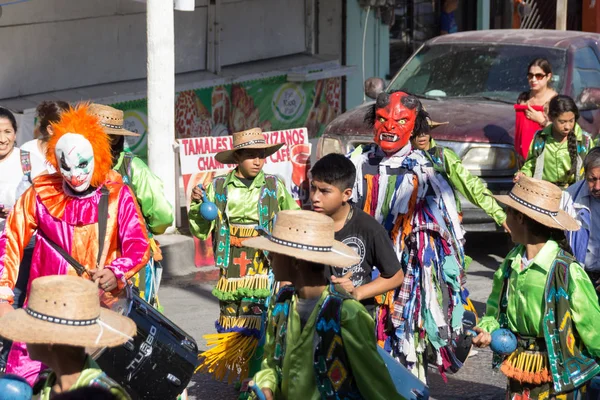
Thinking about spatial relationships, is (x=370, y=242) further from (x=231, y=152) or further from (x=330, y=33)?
(x=330, y=33)

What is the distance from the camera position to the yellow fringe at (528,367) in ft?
17.5

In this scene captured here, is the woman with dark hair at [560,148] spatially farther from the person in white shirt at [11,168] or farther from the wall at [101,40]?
the wall at [101,40]

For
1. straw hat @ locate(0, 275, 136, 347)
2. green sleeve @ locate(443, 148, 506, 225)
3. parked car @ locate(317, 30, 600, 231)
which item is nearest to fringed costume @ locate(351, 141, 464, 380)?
green sleeve @ locate(443, 148, 506, 225)

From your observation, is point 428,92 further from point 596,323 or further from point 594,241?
point 596,323

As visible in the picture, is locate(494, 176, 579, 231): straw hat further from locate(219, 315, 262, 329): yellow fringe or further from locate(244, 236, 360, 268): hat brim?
locate(219, 315, 262, 329): yellow fringe

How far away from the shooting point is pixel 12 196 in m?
6.46

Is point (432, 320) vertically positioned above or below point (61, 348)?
below

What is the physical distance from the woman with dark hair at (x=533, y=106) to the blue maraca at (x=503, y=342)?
5.14m

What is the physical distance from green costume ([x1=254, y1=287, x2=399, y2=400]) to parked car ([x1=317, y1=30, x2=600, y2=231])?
6.29 m

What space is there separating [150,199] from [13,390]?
267cm

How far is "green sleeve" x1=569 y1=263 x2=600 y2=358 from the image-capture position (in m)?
5.20

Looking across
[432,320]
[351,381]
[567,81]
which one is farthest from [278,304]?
[567,81]

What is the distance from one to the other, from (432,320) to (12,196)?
7.94 feet

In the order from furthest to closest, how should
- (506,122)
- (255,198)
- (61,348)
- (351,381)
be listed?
(506,122), (255,198), (351,381), (61,348)
